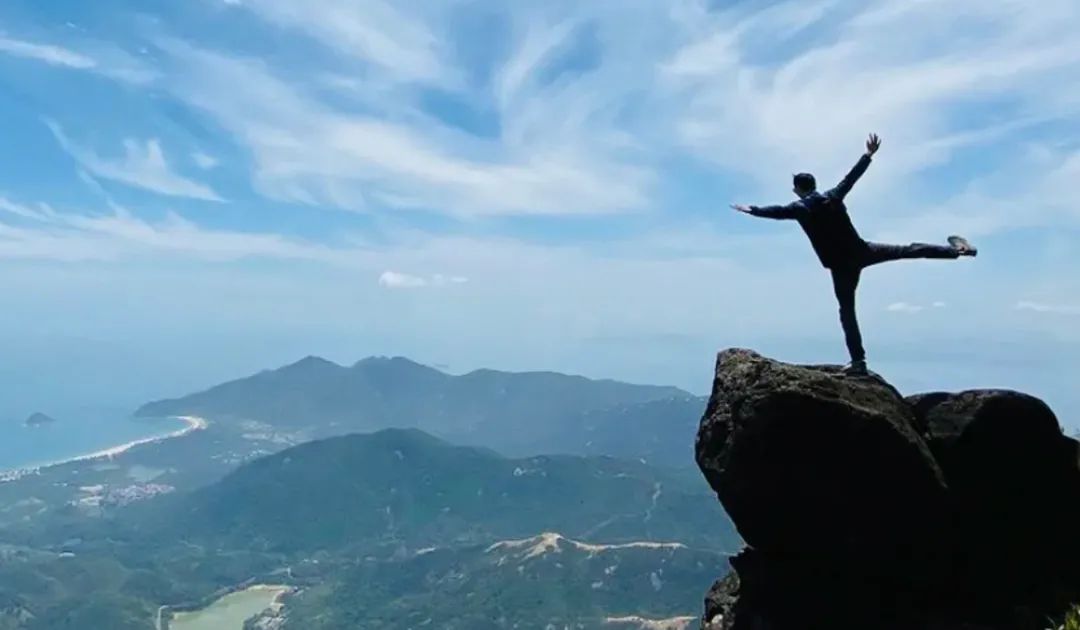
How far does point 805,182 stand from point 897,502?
25.1ft

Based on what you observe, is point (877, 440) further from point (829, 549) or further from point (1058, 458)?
point (1058, 458)

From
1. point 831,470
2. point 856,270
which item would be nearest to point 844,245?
point 856,270

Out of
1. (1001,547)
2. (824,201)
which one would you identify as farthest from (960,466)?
(824,201)

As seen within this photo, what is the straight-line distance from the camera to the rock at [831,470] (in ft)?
57.9

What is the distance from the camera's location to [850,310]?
20.5 meters

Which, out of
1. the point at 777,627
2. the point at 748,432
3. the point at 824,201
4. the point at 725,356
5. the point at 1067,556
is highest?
the point at 824,201

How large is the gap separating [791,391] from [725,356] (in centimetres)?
342

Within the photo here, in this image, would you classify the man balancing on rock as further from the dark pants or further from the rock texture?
the rock texture

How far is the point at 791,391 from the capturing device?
1798 cm

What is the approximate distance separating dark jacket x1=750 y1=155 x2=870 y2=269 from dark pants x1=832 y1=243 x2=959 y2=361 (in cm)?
14

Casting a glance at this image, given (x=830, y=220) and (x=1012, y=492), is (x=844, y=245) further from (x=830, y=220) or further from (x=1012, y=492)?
(x=1012, y=492)

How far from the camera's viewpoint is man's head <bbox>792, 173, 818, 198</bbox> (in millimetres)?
A: 19781

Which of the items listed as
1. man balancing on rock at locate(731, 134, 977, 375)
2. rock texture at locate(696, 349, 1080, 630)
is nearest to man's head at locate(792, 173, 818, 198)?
man balancing on rock at locate(731, 134, 977, 375)

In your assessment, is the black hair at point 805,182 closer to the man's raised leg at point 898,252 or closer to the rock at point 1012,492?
the man's raised leg at point 898,252
